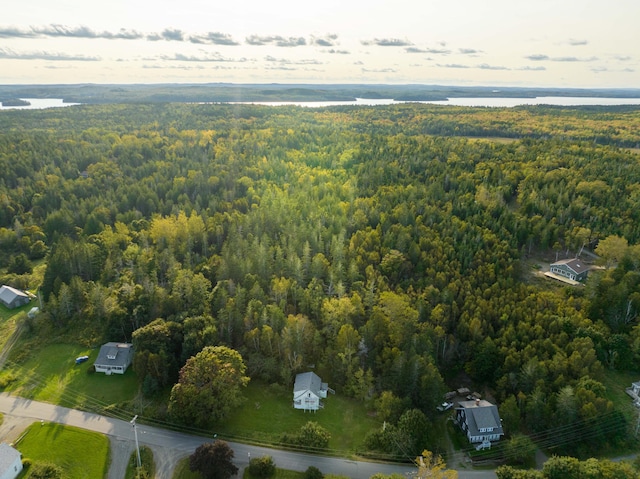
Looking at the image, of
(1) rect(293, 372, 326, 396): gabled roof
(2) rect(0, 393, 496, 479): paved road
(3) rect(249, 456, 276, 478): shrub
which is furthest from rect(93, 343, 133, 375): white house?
(3) rect(249, 456, 276, 478): shrub

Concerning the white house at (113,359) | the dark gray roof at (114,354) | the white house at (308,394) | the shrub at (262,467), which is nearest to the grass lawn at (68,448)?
the white house at (113,359)

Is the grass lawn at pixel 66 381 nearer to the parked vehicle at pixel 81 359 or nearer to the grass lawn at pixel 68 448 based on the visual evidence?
the parked vehicle at pixel 81 359

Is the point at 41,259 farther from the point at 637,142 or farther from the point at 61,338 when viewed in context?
the point at 637,142

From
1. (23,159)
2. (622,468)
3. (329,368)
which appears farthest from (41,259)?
(622,468)

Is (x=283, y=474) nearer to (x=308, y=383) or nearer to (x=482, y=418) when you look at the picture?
(x=308, y=383)

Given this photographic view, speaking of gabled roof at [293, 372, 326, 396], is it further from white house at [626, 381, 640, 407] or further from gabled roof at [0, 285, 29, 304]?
gabled roof at [0, 285, 29, 304]

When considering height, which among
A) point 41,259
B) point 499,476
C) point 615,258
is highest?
point 615,258

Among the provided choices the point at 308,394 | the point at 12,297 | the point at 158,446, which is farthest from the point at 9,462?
the point at 12,297
